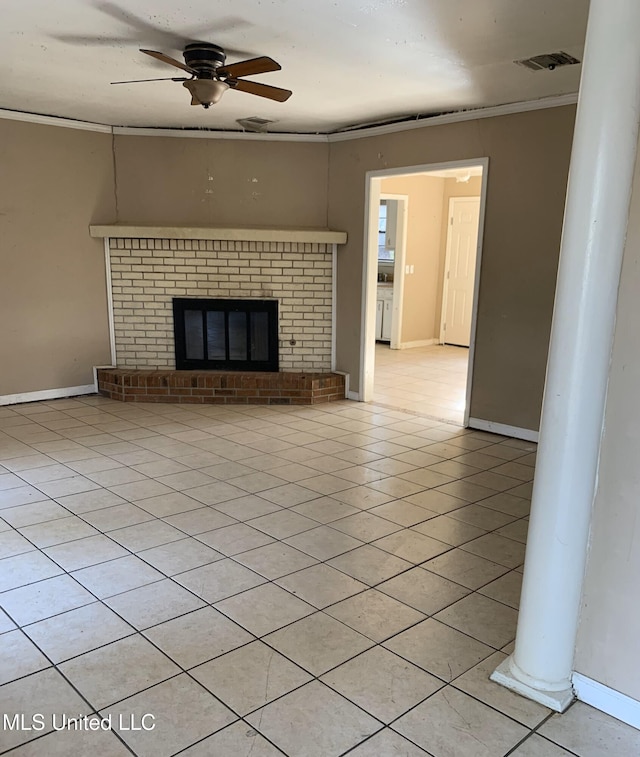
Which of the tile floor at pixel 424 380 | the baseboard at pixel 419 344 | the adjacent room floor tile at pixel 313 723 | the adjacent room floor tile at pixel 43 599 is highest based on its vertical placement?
the adjacent room floor tile at pixel 313 723

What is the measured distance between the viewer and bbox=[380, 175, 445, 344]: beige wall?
8.59 meters

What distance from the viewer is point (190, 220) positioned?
19.4ft

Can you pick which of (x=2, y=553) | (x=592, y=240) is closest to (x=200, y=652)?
(x=2, y=553)

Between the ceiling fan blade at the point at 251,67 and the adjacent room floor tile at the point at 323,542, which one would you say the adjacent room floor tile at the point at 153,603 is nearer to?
the adjacent room floor tile at the point at 323,542

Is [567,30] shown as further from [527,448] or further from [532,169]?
[527,448]

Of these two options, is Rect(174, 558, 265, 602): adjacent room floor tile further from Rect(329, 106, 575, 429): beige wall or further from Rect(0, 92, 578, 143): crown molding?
Rect(0, 92, 578, 143): crown molding

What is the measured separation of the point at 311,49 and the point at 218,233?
2.51m

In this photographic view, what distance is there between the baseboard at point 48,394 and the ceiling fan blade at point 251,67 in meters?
3.56

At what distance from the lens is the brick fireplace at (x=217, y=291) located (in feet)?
19.3

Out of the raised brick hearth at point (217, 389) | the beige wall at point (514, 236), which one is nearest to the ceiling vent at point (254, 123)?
the beige wall at point (514, 236)

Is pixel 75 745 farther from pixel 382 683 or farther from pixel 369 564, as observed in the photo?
pixel 369 564

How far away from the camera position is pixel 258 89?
357 centimetres

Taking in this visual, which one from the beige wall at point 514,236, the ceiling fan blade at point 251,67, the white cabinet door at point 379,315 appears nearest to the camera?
the ceiling fan blade at point 251,67

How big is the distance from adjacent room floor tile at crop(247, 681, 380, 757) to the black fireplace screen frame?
14.2 ft
